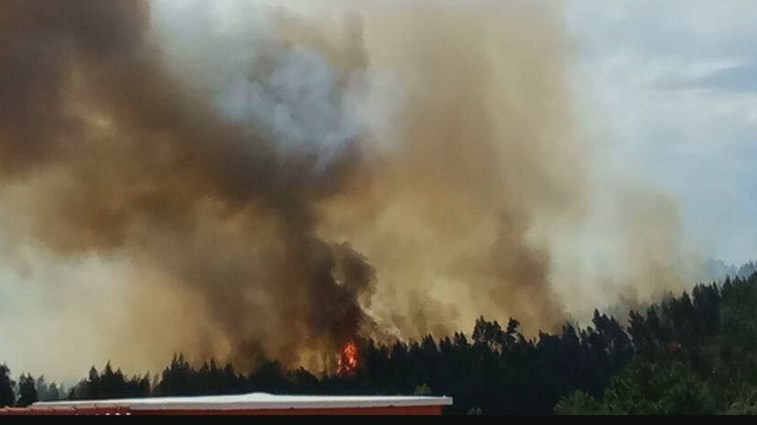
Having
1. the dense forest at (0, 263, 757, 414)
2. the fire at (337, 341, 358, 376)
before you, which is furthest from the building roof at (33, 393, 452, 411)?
the fire at (337, 341, 358, 376)

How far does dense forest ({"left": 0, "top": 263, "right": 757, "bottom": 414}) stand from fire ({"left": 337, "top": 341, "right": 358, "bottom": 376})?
0.12 meters

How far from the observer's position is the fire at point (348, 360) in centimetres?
1875

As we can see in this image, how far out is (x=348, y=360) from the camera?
19000 millimetres

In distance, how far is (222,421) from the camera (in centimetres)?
342

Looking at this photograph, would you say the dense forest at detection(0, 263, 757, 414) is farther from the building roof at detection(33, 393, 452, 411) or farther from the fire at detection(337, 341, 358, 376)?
the building roof at detection(33, 393, 452, 411)

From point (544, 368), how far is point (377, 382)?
345 centimetres

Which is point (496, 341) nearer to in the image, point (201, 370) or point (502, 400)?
point (502, 400)

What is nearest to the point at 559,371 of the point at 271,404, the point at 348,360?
the point at 348,360

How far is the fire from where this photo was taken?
18.8 metres

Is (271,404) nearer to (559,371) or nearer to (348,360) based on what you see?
(348,360)

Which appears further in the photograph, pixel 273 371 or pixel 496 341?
pixel 496 341

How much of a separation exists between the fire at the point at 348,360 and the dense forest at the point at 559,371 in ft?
0.39

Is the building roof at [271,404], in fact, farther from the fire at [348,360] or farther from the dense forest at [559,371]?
the fire at [348,360]

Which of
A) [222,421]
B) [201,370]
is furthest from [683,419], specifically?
[201,370]
